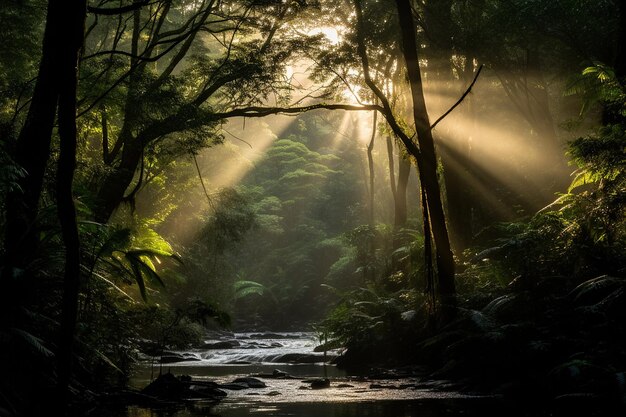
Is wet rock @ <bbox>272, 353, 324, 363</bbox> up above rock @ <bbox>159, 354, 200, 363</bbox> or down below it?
below

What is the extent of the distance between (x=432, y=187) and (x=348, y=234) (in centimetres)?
1348

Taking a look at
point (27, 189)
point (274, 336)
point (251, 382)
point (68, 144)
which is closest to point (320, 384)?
point (251, 382)

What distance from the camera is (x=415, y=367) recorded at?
419 inches

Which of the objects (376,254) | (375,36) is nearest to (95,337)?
(375,36)

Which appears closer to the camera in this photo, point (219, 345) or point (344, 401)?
point (344, 401)

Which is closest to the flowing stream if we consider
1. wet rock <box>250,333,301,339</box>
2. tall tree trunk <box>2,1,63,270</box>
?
tall tree trunk <box>2,1,63,270</box>

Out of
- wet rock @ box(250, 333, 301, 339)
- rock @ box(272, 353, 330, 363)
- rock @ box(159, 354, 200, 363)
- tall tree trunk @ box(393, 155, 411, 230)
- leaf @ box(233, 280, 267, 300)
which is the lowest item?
rock @ box(272, 353, 330, 363)

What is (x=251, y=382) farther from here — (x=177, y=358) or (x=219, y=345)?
(x=219, y=345)

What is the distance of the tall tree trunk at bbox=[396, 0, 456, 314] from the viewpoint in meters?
10.3

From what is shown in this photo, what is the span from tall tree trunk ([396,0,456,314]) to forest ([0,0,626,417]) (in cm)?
4

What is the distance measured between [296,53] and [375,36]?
4664mm

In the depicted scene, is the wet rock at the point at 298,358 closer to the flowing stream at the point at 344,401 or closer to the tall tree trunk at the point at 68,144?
the flowing stream at the point at 344,401

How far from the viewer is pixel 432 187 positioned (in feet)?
34.1

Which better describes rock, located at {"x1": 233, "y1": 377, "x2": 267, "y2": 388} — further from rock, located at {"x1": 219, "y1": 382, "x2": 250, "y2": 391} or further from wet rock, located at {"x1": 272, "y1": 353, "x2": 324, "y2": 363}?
wet rock, located at {"x1": 272, "y1": 353, "x2": 324, "y2": 363}
